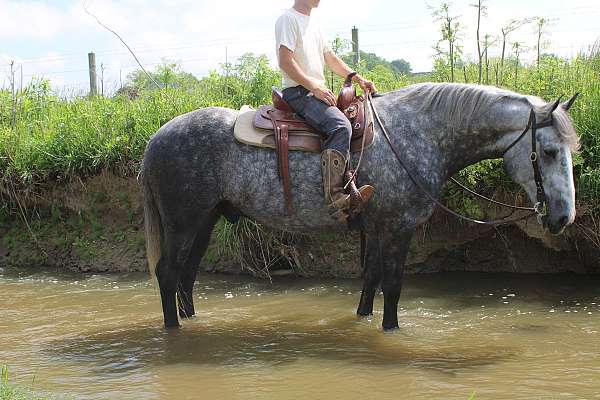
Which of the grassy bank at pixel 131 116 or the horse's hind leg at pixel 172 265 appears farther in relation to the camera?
the grassy bank at pixel 131 116

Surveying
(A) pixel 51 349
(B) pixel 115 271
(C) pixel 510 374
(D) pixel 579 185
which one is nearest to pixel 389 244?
(C) pixel 510 374

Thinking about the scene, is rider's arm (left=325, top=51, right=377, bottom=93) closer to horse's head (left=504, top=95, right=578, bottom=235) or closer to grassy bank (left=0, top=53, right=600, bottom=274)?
horse's head (left=504, top=95, right=578, bottom=235)

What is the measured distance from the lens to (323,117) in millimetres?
5531

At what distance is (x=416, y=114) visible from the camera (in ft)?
18.9

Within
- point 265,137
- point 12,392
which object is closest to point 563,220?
point 265,137

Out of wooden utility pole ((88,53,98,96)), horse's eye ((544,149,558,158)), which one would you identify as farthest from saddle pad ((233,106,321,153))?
wooden utility pole ((88,53,98,96))

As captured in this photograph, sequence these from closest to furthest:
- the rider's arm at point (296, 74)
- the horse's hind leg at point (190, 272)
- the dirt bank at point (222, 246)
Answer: the rider's arm at point (296, 74) < the horse's hind leg at point (190, 272) < the dirt bank at point (222, 246)

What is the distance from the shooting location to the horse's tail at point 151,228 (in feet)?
20.4

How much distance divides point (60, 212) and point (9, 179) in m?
0.77

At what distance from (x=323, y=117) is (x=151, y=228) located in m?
1.85

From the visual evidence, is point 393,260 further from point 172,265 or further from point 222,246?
point 222,246

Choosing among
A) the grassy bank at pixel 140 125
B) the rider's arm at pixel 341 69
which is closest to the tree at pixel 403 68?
the grassy bank at pixel 140 125

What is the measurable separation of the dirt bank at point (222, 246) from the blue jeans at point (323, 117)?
2341 mm

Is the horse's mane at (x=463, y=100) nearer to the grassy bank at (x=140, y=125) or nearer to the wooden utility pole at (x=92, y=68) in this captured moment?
the grassy bank at (x=140, y=125)
